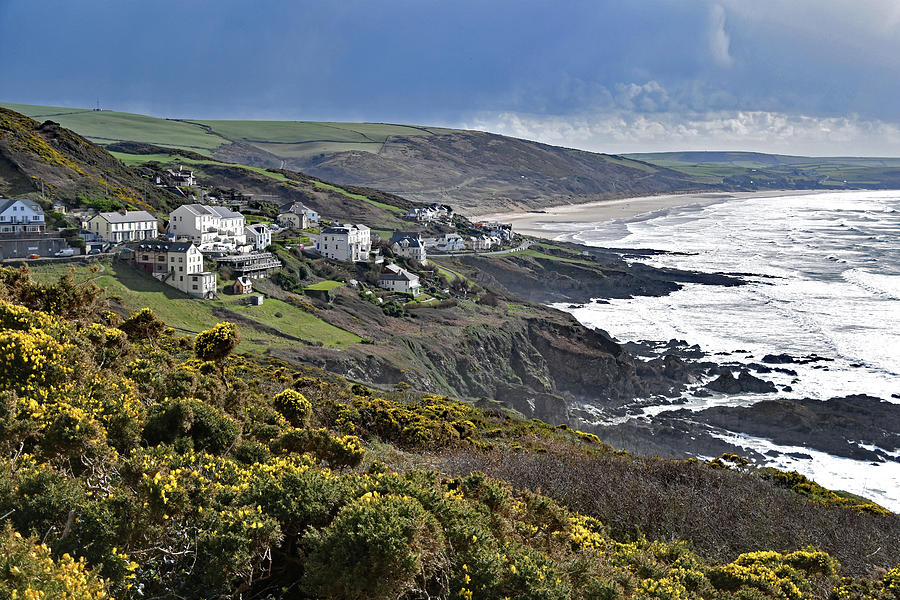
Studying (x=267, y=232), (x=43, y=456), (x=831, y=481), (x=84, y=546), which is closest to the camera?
(x=84, y=546)

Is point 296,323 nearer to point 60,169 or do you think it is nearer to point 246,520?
point 60,169

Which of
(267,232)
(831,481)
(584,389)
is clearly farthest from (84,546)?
(267,232)

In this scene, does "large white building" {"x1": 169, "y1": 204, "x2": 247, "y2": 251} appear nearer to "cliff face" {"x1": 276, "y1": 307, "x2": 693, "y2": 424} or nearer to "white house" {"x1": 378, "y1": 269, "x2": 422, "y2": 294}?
"white house" {"x1": 378, "y1": 269, "x2": 422, "y2": 294}

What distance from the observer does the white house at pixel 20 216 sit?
45844 mm

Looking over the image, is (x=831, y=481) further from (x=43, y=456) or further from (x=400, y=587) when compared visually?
(x=43, y=456)

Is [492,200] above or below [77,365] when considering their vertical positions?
above

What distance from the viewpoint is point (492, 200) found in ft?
626

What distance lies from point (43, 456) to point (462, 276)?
66.6 metres

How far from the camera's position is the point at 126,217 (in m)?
49.8

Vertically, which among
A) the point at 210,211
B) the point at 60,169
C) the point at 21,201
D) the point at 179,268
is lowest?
the point at 179,268

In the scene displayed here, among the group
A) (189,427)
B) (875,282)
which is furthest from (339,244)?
(875,282)

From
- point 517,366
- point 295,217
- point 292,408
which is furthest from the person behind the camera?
point 295,217

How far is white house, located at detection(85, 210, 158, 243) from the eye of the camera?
47.6 m

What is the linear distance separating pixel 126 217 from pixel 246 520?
160 ft
